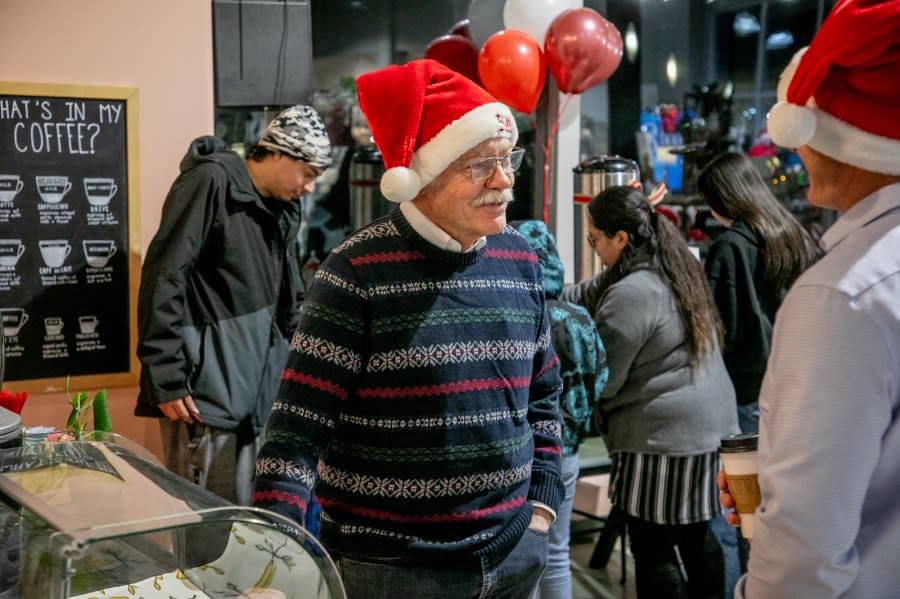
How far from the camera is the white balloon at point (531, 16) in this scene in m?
4.16

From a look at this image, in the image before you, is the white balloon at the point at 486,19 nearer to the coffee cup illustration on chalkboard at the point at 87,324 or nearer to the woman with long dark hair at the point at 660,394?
the woman with long dark hair at the point at 660,394

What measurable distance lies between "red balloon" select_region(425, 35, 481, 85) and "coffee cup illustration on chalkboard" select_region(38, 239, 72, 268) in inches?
73.1

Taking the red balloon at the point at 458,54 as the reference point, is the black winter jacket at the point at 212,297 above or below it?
below

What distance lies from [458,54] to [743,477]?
10.1 feet

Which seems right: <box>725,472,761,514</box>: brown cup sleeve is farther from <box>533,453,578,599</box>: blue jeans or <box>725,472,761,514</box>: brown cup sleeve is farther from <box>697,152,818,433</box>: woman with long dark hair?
<box>697,152,818,433</box>: woman with long dark hair

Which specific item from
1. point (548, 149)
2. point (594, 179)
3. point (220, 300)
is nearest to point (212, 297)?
point (220, 300)

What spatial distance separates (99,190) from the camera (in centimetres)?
318

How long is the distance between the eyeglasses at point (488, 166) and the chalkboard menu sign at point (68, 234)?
1.77 m

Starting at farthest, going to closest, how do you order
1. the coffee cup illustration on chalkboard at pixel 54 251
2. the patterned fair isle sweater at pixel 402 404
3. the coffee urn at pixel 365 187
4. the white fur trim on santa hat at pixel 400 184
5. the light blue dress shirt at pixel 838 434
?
the coffee urn at pixel 365 187, the coffee cup illustration on chalkboard at pixel 54 251, the white fur trim on santa hat at pixel 400 184, the patterned fair isle sweater at pixel 402 404, the light blue dress shirt at pixel 838 434

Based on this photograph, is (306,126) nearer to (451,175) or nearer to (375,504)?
(451,175)

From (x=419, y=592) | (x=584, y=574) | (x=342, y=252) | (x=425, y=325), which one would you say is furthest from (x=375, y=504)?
(x=584, y=574)

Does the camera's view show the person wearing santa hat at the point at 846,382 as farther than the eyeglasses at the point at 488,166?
No

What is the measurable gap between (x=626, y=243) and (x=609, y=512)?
1725 millimetres

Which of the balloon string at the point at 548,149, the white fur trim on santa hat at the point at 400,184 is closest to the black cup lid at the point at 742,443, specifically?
the white fur trim on santa hat at the point at 400,184
